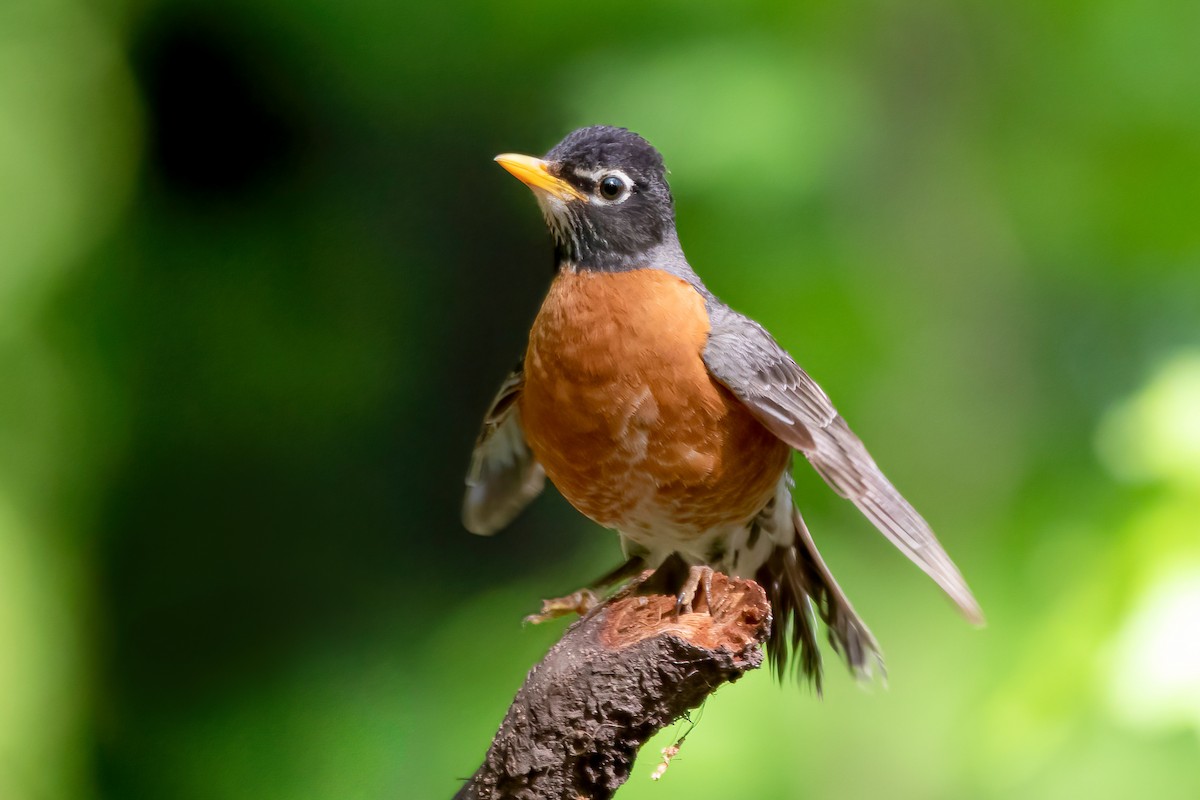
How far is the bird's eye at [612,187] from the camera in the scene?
1791mm

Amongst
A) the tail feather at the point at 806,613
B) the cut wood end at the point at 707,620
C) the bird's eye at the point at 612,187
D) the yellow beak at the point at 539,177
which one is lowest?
the cut wood end at the point at 707,620

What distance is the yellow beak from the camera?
68.1 inches

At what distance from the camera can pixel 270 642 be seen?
2.41m

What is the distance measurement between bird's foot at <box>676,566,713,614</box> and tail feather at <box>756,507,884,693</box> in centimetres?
63

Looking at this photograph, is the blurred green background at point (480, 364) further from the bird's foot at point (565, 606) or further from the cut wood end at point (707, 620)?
the cut wood end at point (707, 620)

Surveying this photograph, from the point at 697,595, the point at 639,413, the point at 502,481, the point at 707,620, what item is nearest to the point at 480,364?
the point at 502,481

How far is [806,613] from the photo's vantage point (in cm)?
210

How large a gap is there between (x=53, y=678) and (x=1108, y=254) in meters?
2.72

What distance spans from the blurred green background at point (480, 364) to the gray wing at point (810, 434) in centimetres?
76

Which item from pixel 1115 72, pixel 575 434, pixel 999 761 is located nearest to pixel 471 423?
pixel 575 434

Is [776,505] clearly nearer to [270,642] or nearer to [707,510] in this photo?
[707,510]

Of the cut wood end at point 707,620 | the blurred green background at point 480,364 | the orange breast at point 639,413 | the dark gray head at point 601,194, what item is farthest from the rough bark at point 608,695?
the blurred green background at point 480,364

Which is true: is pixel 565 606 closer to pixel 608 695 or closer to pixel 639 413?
pixel 639 413

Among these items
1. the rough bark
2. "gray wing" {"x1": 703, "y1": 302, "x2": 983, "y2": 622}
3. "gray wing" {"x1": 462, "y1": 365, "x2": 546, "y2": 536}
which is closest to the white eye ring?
"gray wing" {"x1": 703, "y1": 302, "x2": 983, "y2": 622}
